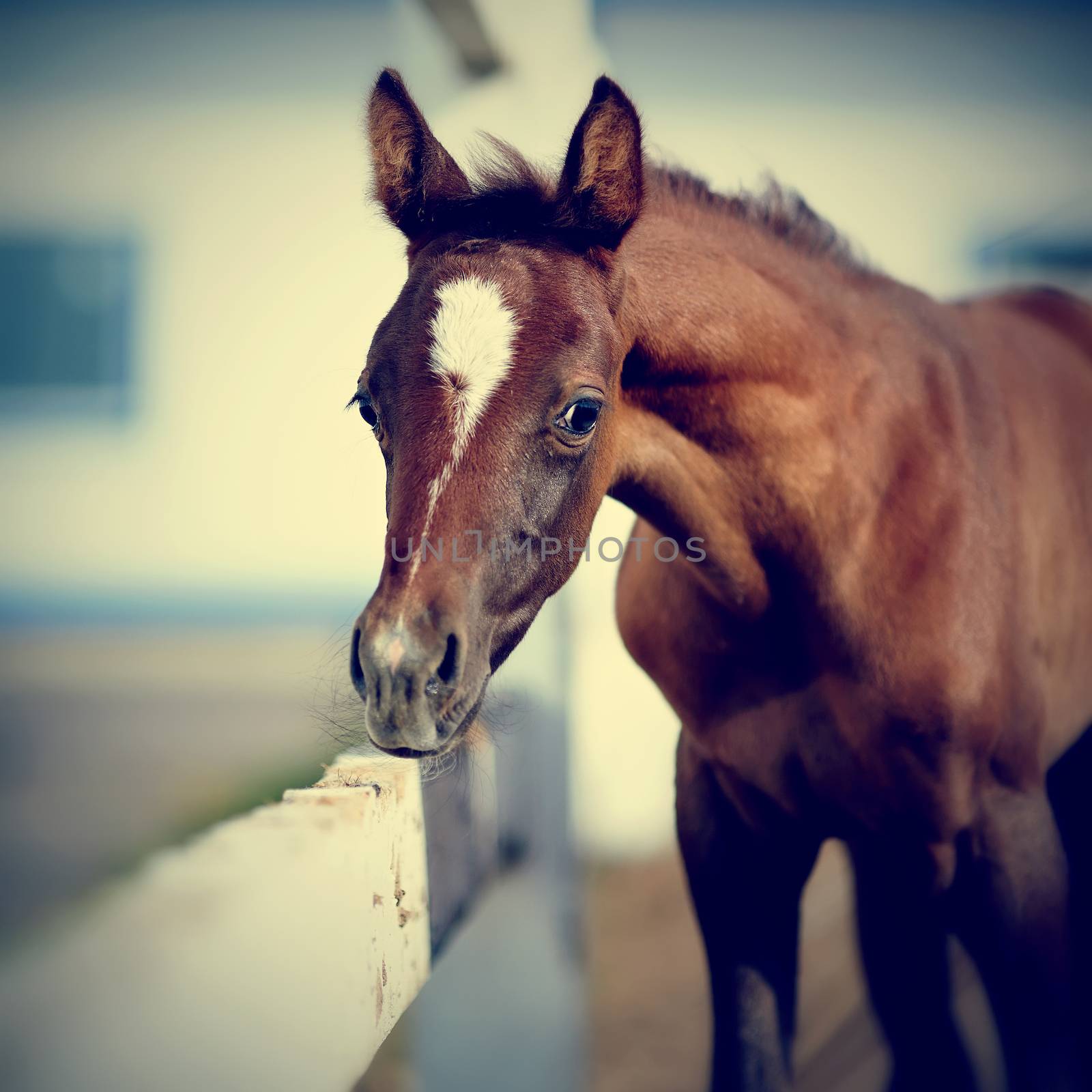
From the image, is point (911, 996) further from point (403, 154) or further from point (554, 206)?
point (403, 154)

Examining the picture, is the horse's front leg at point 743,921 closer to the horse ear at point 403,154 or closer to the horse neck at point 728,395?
the horse neck at point 728,395

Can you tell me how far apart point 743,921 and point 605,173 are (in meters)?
1.65

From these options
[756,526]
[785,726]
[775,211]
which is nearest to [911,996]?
[785,726]

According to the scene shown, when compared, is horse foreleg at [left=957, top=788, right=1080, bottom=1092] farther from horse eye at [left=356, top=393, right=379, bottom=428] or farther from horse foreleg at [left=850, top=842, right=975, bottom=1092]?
horse eye at [left=356, top=393, right=379, bottom=428]

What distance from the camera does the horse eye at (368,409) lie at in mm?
1472

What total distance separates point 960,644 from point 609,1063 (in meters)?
2.43

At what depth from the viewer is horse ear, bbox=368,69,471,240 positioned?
5.32ft

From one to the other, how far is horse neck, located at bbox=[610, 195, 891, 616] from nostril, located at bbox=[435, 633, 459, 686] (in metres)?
0.49

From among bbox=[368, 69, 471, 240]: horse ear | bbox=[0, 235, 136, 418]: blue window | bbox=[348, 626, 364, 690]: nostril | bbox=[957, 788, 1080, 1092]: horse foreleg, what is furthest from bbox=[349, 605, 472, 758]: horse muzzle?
bbox=[0, 235, 136, 418]: blue window

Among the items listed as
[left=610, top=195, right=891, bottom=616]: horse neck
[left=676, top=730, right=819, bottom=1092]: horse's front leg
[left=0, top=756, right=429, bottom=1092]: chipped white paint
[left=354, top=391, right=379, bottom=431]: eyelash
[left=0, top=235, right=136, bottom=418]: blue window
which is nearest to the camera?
[left=0, top=756, right=429, bottom=1092]: chipped white paint

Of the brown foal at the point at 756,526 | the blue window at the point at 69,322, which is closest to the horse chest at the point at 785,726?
the brown foal at the point at 756,526

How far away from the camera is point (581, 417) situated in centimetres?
140

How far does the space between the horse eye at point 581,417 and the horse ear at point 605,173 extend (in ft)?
1.05

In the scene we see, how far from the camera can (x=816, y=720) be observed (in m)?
1.77
